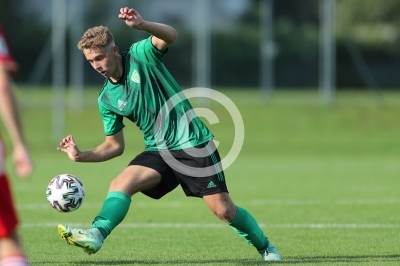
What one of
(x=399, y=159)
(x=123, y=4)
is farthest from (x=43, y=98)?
(x=399, y=159)

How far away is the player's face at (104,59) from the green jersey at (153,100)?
8.3 inches

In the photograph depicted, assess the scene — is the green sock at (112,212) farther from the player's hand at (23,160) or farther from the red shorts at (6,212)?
the player's hand at (23,160)

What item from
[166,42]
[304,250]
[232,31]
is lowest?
[232,31]

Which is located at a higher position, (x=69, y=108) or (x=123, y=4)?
(x=123, y=4)

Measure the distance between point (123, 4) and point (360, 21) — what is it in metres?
28.2

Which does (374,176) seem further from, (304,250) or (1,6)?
(1,6)

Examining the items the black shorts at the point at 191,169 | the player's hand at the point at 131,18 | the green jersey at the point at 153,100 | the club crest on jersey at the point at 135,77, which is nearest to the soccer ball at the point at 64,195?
the black shorts at the point at 191,169

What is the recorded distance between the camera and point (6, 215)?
180 inches

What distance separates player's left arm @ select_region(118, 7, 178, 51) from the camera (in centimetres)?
659

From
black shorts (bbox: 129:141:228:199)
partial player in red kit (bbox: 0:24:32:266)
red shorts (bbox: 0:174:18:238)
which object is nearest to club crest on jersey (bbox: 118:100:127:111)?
black shorts (bbox: 129:141:228:199)

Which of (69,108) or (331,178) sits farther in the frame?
(69,108)

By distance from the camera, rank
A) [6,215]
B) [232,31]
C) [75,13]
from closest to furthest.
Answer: [6,215], [75,13], [232,31]

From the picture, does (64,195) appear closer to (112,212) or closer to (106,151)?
(106,151)

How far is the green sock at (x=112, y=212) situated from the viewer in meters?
6.96
